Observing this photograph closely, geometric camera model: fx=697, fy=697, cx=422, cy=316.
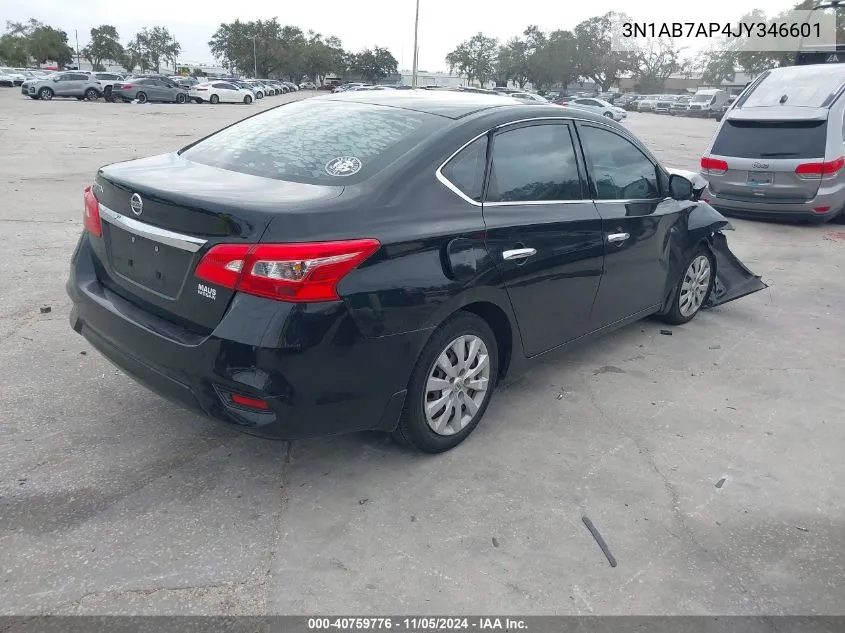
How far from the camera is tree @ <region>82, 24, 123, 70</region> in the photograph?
374 feet

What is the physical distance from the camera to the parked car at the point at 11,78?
54.8 m

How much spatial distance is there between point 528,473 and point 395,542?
0.85m

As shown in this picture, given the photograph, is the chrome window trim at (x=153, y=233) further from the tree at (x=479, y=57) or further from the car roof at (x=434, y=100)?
the tree at (x=479, y=57)

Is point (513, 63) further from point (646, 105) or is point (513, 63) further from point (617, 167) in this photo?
point (617, 167)

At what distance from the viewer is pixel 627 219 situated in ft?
14.4

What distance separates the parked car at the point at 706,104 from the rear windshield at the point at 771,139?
139 feet

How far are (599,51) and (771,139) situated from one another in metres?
98.6

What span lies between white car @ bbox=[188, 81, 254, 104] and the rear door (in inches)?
1644

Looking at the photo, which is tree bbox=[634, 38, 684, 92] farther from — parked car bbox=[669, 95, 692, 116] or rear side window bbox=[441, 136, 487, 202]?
rear side window bbox=[441, 136, 487, 202]

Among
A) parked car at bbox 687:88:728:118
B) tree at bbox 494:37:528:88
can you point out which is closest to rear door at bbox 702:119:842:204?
parked car at bbox 687:88:728:118

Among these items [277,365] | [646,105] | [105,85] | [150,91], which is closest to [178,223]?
[277,365]

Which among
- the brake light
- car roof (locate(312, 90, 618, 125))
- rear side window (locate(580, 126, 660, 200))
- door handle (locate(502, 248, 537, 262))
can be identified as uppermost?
car roof (locate(312, 90, 618, 125))

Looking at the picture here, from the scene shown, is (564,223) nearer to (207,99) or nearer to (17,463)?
(17,463)

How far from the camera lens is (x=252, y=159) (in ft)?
11.3
